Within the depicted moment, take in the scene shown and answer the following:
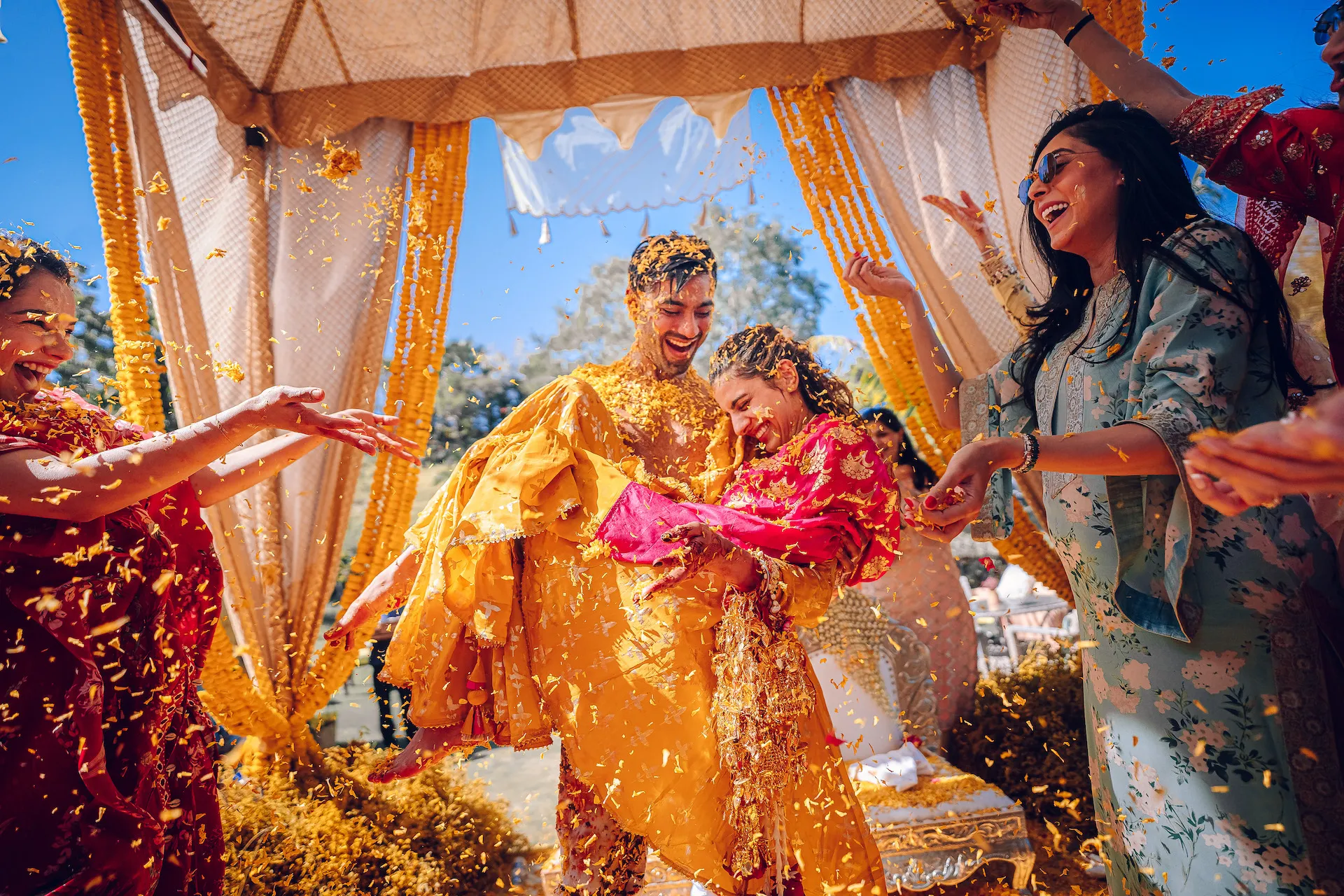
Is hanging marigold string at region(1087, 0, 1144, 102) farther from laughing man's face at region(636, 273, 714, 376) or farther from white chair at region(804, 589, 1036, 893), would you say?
white chair at region(804, 589, 1036, 893)

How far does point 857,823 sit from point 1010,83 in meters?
3.04

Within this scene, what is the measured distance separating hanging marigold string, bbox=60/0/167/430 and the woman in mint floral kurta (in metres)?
2.85

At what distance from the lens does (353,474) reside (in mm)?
3561

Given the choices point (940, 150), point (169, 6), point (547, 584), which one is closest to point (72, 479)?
point (547, 584)

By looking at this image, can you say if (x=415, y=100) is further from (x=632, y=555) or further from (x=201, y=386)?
(x=632, y=555)

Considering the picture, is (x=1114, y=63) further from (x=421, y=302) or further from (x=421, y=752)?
(x=421, y=302)

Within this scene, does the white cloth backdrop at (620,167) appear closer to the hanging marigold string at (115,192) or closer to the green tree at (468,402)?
the hanging marigold string at (115,192)

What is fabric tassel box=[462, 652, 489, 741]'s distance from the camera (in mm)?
2168

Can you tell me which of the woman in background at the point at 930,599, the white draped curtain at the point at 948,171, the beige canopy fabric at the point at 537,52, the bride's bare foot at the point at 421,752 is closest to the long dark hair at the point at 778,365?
the bride's bare foot at the point at 421,752

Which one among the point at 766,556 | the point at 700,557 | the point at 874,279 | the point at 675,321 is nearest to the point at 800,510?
the point at 766,556

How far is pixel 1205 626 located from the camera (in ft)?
5.00

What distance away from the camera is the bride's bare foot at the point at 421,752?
2043 mm

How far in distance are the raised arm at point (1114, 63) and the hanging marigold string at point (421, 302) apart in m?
2.54

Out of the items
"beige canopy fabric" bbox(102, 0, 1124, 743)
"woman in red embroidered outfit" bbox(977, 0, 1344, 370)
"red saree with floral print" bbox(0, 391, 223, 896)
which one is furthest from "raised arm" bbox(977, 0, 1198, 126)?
"red saree with floral print" bbox(0, 391, 223, 896)
